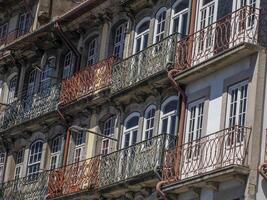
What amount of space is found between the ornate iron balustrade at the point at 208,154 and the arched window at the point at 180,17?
13.0 feet

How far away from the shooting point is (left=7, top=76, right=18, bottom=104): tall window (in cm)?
3794

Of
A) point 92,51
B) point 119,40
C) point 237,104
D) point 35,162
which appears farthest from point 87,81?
point 237,104

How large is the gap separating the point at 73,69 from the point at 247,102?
11109 mm

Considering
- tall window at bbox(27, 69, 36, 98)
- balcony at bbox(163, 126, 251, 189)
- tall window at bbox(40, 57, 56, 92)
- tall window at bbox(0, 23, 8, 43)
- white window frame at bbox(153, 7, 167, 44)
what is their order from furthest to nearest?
tall window at bbox(0, 23, 8, 43)
tall window at bbox(27, 69, 36, 98)
tall window at bbox(40, 57, 56, 92)
white window frame at bbox(153, 7, 167, 44)
balcony at bbox(163, 126, 251, 189)

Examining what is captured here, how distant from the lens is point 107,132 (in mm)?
31047

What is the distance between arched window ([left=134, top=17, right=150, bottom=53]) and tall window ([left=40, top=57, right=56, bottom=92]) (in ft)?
17.5

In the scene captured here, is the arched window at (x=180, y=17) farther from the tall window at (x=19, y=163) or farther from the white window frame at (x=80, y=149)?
the tall window at (x=19, y=163)

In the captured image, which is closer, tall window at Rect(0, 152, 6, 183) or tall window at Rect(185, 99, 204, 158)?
tall window at Rect(185, 99, 204, 158)

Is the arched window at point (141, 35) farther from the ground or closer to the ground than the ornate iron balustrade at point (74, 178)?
farther from the ground

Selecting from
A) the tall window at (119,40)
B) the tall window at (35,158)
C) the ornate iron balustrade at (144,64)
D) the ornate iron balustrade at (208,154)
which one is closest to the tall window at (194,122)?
the ornate iron balustrade at (208,154)

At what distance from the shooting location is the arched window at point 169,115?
2738 centimetres

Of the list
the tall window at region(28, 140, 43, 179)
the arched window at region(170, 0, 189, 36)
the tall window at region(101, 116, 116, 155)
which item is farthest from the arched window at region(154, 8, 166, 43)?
the tall window at region(28, 140, 43, 179)

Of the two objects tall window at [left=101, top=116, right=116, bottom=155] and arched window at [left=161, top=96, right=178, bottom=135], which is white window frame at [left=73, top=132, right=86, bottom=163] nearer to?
tall window at [left=101, top=116, right=116, bottom=155]

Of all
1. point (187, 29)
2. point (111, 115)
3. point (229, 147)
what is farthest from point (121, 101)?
point (229, 147)
